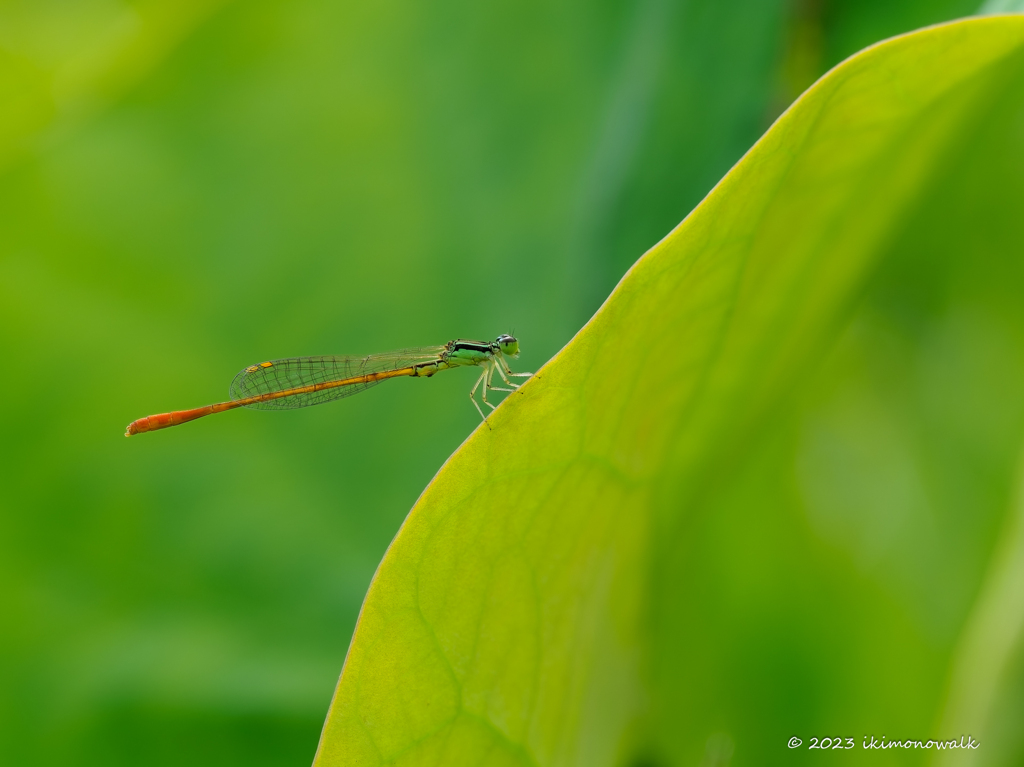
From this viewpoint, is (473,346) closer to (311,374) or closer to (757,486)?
(311,374)

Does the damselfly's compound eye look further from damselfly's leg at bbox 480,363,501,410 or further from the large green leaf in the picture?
the large green leaf

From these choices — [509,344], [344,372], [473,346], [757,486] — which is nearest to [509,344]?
[509,344]

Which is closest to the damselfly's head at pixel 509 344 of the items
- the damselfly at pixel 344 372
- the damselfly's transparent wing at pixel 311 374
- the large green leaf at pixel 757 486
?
the damselfly at pixel 344 372

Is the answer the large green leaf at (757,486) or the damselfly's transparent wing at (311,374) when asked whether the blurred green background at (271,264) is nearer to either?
the damselfly's transparent wing at (311,374)

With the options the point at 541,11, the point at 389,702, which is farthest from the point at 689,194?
the point at 389,702

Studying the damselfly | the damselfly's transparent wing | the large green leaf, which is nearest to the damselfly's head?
the damselfly

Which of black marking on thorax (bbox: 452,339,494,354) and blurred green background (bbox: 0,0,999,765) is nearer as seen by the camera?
blurred green background (bbox: 0,0,999,765)

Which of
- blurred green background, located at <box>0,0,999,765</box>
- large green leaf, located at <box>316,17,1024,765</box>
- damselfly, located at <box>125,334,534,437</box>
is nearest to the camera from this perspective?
large green leaf, located at <box>316,17,1024,765</box>
